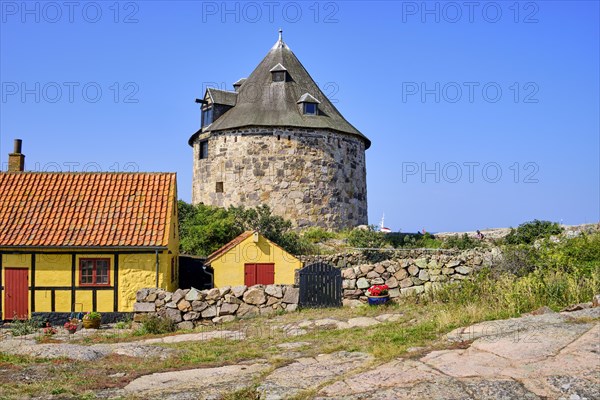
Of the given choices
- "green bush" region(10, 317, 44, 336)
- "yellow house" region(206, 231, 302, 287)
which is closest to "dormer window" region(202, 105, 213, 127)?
"yellow house" region(206, 231, 302, 287)

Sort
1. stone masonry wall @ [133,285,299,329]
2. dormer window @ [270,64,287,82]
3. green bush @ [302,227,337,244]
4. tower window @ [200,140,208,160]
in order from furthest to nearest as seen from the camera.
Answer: dormer window @ [270,64,287,82], tower window @ [200,140,208,160], green bush @ [302,227,337,244], stone masonry wall @ [133,285,299,329]

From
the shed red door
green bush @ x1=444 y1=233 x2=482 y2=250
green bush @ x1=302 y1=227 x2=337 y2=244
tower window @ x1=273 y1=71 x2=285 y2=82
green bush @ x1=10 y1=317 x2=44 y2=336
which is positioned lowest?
green bush @ x1=10 y1=317 x2=44 y2=336

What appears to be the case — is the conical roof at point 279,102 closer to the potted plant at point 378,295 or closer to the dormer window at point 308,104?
the dormer window at point 308,104

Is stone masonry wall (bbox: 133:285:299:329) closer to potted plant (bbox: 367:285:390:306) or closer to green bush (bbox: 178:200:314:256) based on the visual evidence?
potted plant (bbox: 367:285:390:306)

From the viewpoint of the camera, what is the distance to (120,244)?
2098cm

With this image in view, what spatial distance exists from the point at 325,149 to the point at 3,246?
18.0m

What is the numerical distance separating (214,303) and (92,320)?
12.2 feet

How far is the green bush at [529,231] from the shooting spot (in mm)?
29344

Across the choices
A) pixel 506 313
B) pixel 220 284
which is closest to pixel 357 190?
pixel 220 284

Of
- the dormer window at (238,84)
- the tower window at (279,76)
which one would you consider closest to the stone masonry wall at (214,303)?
the tower window at (279,76)

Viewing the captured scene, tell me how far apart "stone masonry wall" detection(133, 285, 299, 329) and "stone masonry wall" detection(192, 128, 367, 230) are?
15.0 meters

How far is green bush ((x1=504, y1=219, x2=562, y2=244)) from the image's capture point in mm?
29344

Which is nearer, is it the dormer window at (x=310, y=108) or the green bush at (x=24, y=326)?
the green bush at (x=24, y=326)

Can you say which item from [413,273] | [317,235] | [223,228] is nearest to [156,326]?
[413,273]
